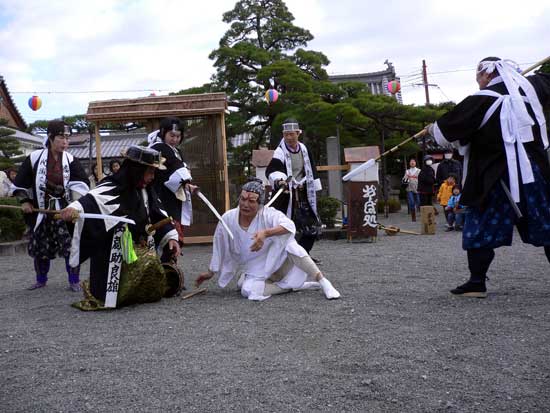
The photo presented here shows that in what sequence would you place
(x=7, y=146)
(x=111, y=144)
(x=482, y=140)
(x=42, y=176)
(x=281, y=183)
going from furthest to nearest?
(x=111, y=144), (x=7, y=146), (x=281, y=183), (x=42, y=176), (x=482, y=140)

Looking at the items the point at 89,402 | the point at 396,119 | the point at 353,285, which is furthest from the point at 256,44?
the point at 89,402

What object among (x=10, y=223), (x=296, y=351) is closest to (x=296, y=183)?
(x=296, y=351)

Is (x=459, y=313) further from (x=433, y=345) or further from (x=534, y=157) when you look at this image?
(x=534, y=157)

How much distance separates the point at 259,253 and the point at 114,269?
1.20 m

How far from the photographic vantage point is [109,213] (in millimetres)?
4430

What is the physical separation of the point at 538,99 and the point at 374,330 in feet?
7.39

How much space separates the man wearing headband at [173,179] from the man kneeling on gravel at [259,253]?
69 cm

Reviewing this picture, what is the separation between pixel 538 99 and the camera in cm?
425

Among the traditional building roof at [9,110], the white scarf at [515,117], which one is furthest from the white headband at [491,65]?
the traditional building roof at [9,110]

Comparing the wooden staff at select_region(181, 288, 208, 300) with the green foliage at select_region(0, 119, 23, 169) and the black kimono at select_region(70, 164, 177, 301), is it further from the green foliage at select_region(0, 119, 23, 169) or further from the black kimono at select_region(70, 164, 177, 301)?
the green foliage at select_region(0, 119, 23, 169)

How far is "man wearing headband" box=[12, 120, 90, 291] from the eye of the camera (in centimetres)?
550

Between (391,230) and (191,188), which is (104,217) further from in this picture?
(391,230)

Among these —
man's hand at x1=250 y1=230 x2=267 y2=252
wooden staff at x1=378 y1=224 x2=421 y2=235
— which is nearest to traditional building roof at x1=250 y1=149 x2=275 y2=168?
wooden staff at x1=378 y1=224 x2=421 y2=235

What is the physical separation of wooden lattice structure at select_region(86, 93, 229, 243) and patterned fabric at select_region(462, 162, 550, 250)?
534 centimetres
